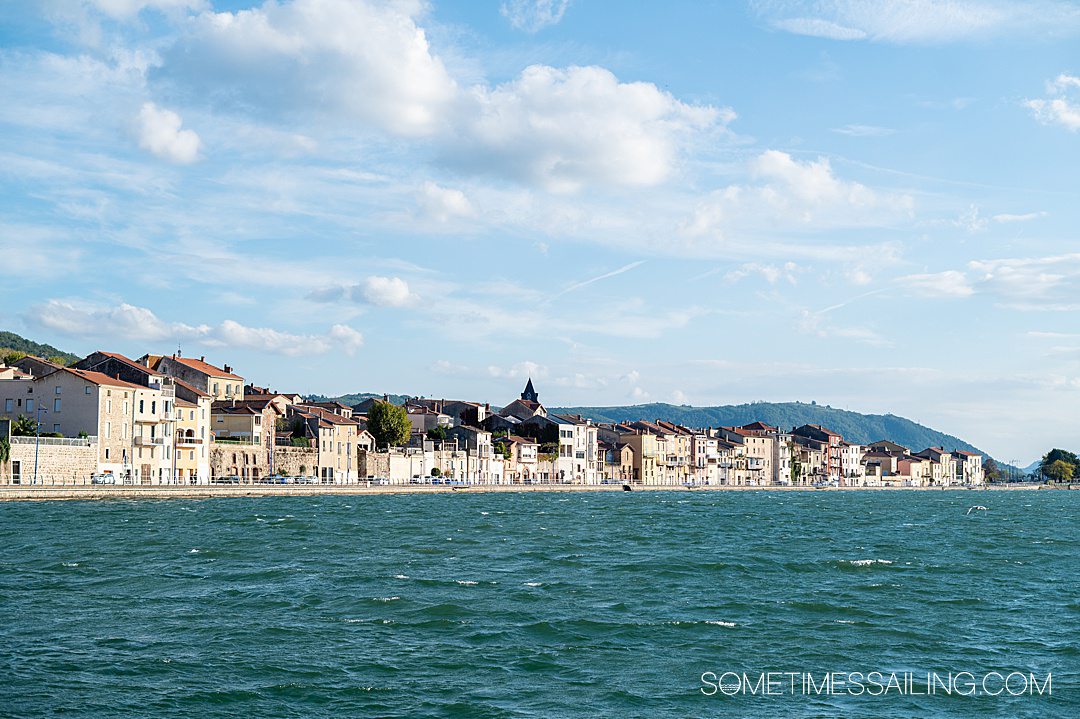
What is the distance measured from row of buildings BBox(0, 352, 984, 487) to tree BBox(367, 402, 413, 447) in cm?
152

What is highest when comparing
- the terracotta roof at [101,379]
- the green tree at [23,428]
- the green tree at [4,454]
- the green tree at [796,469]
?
the terracotta roof at [101,379]

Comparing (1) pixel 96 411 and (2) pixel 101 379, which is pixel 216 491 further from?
(2) pixel 101 379

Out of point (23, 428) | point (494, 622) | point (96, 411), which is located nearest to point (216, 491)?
point (96, 411)

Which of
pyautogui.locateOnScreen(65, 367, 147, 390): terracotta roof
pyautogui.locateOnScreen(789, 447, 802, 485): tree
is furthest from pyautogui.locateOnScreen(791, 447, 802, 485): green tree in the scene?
pyautogui.locateOnScreen(65, 367, 147, 390): terracotta roof

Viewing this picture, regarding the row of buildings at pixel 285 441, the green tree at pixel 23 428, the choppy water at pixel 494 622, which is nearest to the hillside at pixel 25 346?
the row of buildings at pixel 285 441

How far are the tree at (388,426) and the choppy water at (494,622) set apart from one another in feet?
255

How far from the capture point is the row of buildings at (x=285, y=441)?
82438 mm

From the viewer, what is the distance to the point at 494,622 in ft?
78.6

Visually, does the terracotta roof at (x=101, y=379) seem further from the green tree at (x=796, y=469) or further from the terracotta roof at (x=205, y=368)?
the green tree at (x=796, y=469)

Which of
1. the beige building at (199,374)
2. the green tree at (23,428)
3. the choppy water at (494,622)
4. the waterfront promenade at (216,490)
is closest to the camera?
the choppy water at (494,622)

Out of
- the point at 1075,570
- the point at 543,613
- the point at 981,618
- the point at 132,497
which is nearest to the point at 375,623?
the point at 543,613

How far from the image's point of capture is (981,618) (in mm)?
26422

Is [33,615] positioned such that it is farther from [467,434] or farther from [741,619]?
[467,434]

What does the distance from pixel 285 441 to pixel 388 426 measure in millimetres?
16500
